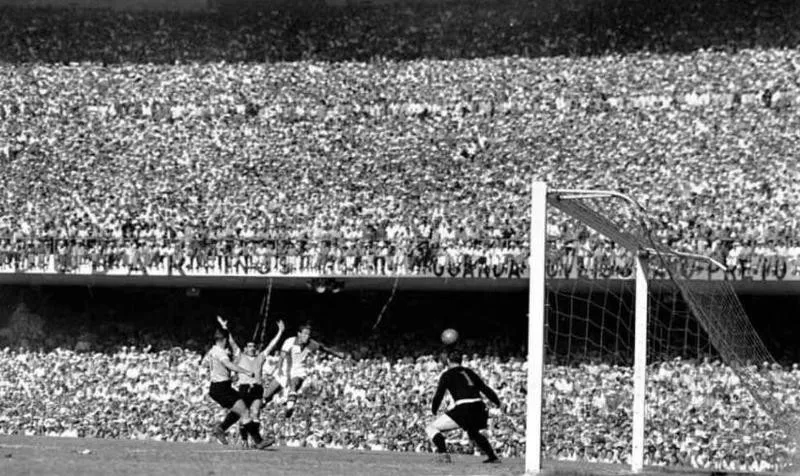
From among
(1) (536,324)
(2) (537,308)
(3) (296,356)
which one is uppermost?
(3) (296,356)

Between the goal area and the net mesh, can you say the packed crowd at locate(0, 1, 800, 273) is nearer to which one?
the net mesh

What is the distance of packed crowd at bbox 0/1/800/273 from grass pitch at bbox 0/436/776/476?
11.0m

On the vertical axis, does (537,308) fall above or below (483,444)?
above

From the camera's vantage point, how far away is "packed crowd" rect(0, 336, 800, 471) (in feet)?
88.5

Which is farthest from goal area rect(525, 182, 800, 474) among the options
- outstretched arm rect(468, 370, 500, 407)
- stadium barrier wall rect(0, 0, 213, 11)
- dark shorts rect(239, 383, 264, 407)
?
stadium barrier wall rect(0, 0, 213, 11)

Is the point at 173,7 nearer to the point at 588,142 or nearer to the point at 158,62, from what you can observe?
the point at 158,62

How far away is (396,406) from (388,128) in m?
12.0

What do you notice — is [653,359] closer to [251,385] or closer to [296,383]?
[296,383]

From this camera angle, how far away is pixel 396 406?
30.7 metres

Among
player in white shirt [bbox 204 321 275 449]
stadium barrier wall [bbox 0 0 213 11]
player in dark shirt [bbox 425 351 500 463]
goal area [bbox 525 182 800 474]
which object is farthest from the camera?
stadium barrier wall [bbox 0 0 213 11]

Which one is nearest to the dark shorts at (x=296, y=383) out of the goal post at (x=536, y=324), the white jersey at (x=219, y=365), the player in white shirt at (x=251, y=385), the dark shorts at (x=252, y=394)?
the player in white shirt at (x=251, y=385)

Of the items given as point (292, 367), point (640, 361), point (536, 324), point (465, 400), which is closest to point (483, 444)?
point (465, 400)

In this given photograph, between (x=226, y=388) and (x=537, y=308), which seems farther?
(x=226, y=388)

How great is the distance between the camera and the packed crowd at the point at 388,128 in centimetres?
3522
